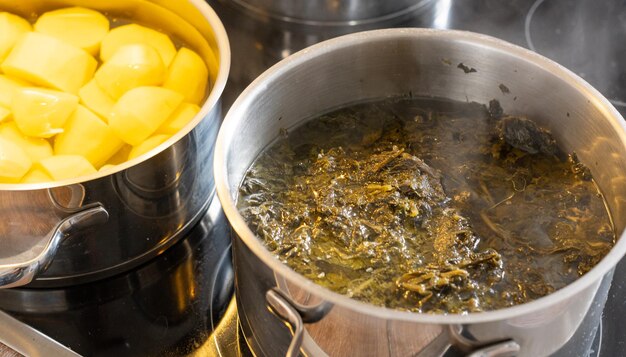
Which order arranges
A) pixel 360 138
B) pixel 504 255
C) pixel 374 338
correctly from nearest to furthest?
1. pixel 374 338
2. pixel 504 255
3. pixel 360 138

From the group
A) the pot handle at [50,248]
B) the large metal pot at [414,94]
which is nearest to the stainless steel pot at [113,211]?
the pot handle at [50,248]

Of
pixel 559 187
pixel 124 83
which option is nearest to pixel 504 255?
pixel 559 187

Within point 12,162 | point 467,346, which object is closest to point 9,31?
point 12,162

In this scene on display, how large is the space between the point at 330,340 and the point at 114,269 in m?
0.50

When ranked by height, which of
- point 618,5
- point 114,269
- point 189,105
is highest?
point 618,5

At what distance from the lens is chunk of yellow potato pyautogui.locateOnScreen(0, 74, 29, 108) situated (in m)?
1.42

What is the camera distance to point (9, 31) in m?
1.52

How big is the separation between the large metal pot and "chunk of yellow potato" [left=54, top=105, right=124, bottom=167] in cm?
29

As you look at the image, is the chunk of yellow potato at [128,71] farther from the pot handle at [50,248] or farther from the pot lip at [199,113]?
the pot handle at [50,248]

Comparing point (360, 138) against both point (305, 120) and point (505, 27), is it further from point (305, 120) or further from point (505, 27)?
point (505, 27)

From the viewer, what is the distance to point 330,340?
100 cm

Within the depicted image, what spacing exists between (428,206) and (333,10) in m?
0.65

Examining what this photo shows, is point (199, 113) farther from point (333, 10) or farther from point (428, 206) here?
point (333, 10)

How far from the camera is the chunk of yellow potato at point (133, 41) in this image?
1.54 m
